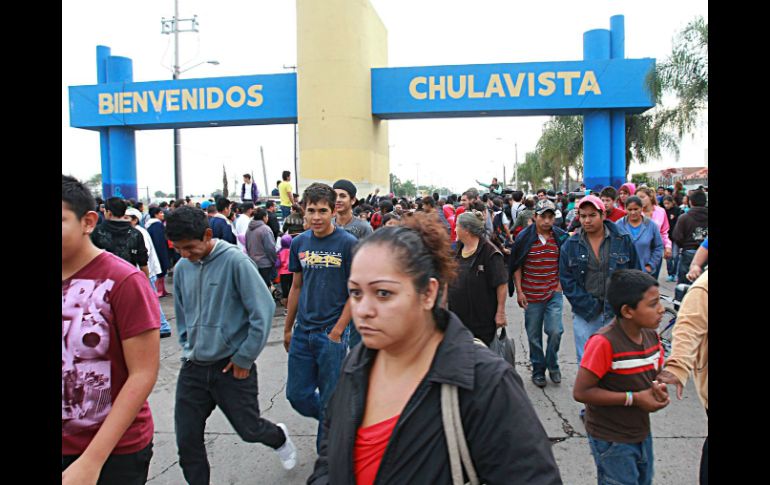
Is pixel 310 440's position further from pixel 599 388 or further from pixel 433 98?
pixel 433 98

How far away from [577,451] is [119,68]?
23.0 m

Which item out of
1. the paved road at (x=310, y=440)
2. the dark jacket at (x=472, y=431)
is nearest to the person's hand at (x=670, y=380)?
the dark jacket at (x=472, y=431)

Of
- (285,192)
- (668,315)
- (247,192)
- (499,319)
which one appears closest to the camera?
(499,319)

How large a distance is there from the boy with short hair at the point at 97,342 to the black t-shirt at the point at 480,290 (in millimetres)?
2916

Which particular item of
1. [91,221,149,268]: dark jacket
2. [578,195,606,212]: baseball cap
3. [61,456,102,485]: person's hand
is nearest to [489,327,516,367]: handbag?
[578,195,606,212]: baseball cap

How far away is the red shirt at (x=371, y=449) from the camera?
5.67ft

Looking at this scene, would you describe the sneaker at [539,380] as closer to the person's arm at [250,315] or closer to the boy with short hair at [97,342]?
the person's arm at [250,315]

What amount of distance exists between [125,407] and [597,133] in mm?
19113

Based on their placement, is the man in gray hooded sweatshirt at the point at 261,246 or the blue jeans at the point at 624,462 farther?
the man in gray hooded sweatshirt at the point at 261,246

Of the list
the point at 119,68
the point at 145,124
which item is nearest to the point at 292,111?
the point at 145,124

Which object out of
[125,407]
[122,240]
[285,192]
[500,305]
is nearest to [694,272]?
[500,305]

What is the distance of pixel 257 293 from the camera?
3.52 metres

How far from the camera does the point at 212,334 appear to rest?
346 centimetres
